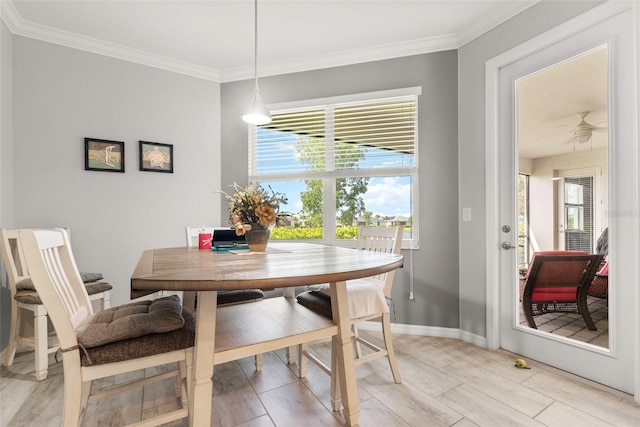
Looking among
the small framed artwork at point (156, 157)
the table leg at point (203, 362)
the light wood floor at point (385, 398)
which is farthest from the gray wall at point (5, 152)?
the table leg at point (203, 362)

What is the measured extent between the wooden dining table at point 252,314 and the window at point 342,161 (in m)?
1.42

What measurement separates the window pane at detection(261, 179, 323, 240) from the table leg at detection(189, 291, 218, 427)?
6.80 feet

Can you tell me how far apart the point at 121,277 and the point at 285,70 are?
2.61 metres

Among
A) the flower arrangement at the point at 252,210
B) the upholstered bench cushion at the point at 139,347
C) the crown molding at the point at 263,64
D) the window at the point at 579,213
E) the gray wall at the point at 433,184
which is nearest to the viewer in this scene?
the upholstered bench cushion at the point at 139,347

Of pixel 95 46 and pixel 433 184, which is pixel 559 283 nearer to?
pixel 433 184

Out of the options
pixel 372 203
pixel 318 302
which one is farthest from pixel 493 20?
pixel 318 302

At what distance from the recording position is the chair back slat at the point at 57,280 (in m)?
1.07

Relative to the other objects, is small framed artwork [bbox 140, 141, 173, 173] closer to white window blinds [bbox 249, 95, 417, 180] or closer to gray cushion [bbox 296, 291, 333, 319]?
white window blinds [bbox 249, 95, 417, 180]

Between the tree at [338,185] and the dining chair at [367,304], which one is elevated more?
the tree at [338,185]

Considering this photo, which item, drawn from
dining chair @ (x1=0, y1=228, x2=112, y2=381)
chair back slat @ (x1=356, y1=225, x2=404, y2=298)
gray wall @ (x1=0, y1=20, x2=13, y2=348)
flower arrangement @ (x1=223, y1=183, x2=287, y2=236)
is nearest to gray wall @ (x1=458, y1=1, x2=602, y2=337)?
chair back slat @ (x1=356, y1=225, x2=404, y2=298)

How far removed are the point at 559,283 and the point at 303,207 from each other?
7.34 ft

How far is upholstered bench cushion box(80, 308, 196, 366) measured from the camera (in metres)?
1.15

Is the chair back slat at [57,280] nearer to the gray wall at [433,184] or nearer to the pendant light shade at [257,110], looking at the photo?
the pendant light shade at [257,110]

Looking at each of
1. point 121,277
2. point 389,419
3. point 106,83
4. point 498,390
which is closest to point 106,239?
point 121,277
